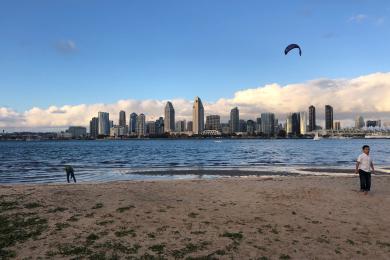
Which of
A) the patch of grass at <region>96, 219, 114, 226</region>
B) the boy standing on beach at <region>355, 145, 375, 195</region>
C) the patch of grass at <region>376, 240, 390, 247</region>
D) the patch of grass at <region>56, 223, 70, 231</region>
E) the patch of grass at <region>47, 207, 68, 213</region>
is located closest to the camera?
the patch of grass at <region>376, 240, 390, 247</region>

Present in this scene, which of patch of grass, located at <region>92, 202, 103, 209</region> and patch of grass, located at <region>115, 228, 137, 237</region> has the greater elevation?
patch of grass, located at <region>92, 202, 103, 209</region>

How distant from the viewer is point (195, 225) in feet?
39.3

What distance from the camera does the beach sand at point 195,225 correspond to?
9992 millimetres

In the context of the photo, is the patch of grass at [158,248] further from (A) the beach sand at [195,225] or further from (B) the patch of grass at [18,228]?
(B) the patch of grass at [18,228]

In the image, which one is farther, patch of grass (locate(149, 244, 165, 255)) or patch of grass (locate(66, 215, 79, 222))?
patch of grass (locate(66, 215, 79, 222))

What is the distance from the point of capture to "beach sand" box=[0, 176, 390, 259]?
999 centimetres

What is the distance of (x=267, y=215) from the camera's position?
13.3 metres

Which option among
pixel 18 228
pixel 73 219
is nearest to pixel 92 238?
pixel 73 219

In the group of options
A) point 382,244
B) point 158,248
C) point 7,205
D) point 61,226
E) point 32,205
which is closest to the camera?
point 158,248

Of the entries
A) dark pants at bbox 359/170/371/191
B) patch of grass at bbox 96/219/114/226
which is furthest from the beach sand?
dark pants at bbox 359/170/371/191

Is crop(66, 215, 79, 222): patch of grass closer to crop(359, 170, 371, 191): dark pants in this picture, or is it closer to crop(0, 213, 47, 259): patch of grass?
crop(0, 213, 47, 259): patch of grass

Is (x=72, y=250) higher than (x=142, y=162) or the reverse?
higher

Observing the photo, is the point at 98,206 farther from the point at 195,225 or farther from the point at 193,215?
the point at 195,225

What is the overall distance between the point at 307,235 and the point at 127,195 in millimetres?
7974
